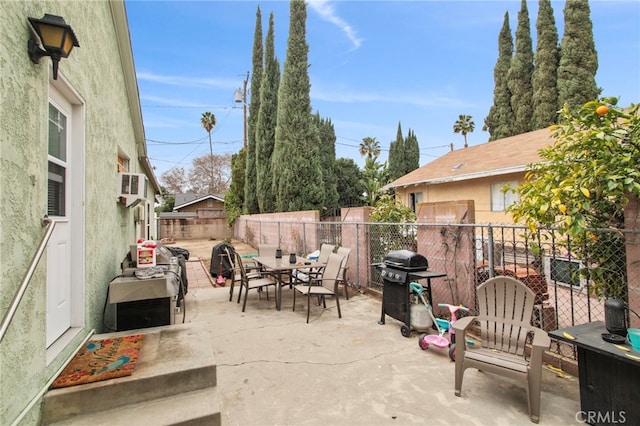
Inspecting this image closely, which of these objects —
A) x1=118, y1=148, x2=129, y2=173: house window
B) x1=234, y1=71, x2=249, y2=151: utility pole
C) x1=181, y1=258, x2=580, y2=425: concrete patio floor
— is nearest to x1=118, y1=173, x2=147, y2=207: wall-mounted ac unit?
x1=118, y1=148, x2=129, y2=173: house window

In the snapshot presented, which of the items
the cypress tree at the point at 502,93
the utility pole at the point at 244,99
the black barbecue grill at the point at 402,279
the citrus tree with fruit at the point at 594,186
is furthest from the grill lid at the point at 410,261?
the cypress tree at the point at 502,93

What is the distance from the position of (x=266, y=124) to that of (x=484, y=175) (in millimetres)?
12935

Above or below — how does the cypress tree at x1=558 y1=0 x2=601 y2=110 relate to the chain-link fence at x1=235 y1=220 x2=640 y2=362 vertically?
above

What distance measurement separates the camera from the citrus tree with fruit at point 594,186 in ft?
8.41

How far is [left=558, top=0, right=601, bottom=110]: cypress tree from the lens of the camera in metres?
17.9

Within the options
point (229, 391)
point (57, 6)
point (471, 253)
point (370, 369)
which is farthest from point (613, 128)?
point (57, 6)

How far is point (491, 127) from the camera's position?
949 inches

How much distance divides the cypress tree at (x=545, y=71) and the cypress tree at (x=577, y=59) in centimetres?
58

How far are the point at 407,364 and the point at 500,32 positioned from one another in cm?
2939

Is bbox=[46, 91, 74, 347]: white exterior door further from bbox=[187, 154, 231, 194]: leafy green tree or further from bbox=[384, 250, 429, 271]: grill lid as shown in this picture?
bbox=[187, 154, 231, 194]: leafy green tree

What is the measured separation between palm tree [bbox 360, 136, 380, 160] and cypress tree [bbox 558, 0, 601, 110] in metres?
28.3

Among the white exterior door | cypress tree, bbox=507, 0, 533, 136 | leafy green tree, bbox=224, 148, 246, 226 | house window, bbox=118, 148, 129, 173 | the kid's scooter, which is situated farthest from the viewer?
leafy green tree, bbox=224, 148, 246, 226

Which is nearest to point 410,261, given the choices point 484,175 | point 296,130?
point 484,175

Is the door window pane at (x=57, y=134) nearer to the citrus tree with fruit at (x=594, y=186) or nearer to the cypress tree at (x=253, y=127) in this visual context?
the citrus tree with fruit at (x=594, y=186)
